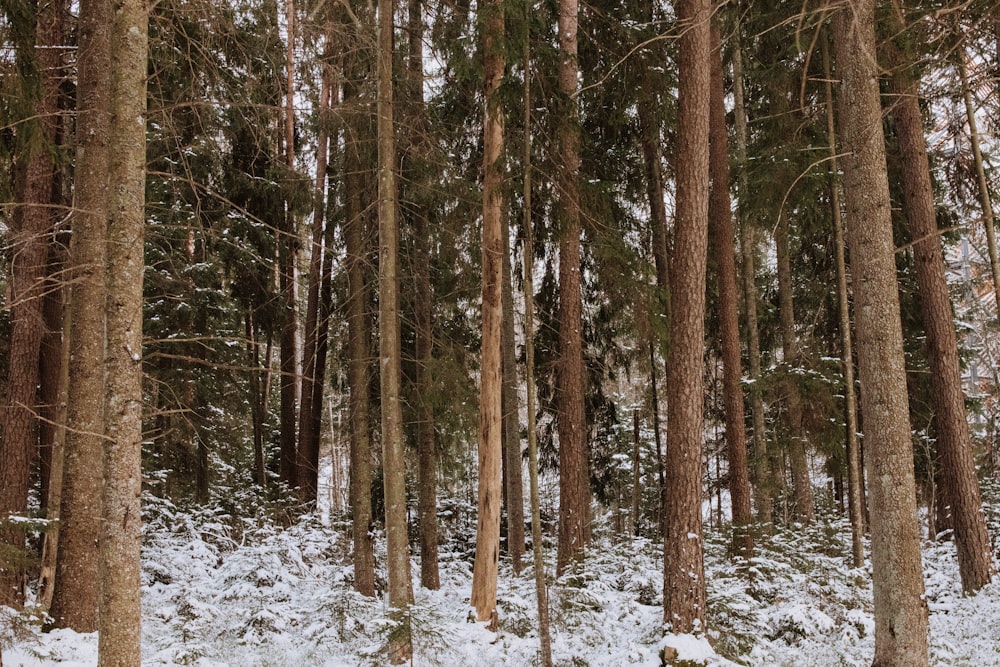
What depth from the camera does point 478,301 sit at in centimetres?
1391

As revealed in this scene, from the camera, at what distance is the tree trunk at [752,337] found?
1159 centimetres

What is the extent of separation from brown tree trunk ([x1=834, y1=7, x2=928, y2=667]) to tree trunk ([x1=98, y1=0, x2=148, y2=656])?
5.63 metres

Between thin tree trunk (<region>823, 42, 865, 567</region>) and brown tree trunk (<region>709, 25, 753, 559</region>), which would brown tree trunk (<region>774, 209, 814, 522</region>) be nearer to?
thin tree trunk (<region>823, 42, 865, 567</region>)

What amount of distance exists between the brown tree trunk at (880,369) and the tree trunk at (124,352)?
5.63 m

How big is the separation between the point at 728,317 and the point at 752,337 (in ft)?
7.57

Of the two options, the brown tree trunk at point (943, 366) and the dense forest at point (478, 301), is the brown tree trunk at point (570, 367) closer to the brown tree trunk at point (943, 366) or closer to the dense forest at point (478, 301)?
the dense forest at point (478, 301)

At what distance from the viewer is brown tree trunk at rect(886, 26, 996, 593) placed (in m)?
9.46

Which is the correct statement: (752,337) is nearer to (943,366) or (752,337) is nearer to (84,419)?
(943,366)

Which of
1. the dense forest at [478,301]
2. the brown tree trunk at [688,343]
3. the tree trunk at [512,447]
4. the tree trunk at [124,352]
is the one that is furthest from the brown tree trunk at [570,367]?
the tree trunk at [124,352]

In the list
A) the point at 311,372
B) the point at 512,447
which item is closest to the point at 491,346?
the point at 512,447

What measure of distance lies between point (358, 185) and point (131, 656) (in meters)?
7.48

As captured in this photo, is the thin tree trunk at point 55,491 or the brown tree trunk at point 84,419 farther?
the thin tree trunk at point 55,491

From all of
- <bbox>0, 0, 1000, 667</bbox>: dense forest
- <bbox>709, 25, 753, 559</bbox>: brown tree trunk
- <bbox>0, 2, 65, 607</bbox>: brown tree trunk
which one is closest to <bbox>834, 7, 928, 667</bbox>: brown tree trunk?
<bbox>0, 0, 1000, 667</bbox>: dense forest

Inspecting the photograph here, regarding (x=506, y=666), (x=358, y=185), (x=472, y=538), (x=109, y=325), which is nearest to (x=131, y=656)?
(x=109, y=325)
